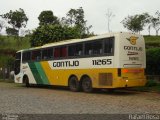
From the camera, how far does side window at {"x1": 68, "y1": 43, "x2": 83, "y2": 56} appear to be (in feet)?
76.2

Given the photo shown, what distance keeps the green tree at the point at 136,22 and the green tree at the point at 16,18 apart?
77.0 feet

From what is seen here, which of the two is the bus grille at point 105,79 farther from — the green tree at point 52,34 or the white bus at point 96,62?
the green tree at point 52,34

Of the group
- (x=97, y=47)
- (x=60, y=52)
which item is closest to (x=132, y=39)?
(x=97, y=47)

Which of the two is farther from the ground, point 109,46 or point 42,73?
point 109,46

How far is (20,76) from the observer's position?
31422 mm

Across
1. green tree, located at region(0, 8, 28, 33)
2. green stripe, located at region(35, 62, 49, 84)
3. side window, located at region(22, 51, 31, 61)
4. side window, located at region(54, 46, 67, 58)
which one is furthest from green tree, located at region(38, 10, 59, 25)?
side window, located at region(54, 46, 67, 58)

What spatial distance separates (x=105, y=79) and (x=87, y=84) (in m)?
1.98

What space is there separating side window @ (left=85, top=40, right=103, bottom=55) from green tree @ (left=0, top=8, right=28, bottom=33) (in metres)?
42.1

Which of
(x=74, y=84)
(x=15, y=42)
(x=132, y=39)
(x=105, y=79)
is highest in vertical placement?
(x=15, y=42)

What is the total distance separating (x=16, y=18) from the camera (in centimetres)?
6366

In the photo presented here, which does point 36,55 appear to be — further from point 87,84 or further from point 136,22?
point 136,22

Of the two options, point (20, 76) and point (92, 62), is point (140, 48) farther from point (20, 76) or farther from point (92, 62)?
point (20, 76)

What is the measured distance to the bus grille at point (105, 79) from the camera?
813 inches

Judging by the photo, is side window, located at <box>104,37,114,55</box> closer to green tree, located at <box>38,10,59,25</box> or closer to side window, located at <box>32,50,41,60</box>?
side window, located at <box>32,50,41,60</box>
